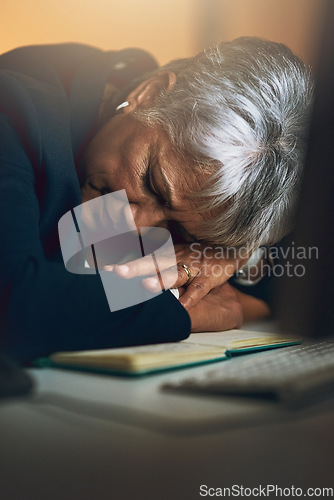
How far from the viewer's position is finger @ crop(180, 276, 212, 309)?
2.27 ft

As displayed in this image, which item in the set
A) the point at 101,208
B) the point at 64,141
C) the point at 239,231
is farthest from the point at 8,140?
the point at 239,231

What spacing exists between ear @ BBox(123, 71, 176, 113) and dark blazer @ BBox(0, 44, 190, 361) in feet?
0.25

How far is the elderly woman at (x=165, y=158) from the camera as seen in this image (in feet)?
1.61

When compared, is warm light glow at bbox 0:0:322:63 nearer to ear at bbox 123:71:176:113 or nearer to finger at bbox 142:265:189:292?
ear at bbox 123:71:176:113

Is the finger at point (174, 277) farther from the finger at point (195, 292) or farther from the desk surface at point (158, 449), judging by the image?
the desk surface at point (158, 449)

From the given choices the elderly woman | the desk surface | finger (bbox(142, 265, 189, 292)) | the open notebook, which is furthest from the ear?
the desk surface

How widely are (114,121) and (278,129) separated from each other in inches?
11.4

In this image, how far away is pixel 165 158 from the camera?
642mm

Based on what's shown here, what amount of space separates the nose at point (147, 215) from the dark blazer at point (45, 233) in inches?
4.4

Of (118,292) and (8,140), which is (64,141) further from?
(118,292)

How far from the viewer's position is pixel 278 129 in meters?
0.66

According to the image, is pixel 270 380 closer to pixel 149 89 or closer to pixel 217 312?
pixel 217 312

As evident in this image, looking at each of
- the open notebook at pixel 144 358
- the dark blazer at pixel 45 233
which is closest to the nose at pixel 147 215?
the dark blazer at pixel 45 233

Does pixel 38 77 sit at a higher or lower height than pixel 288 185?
higher
